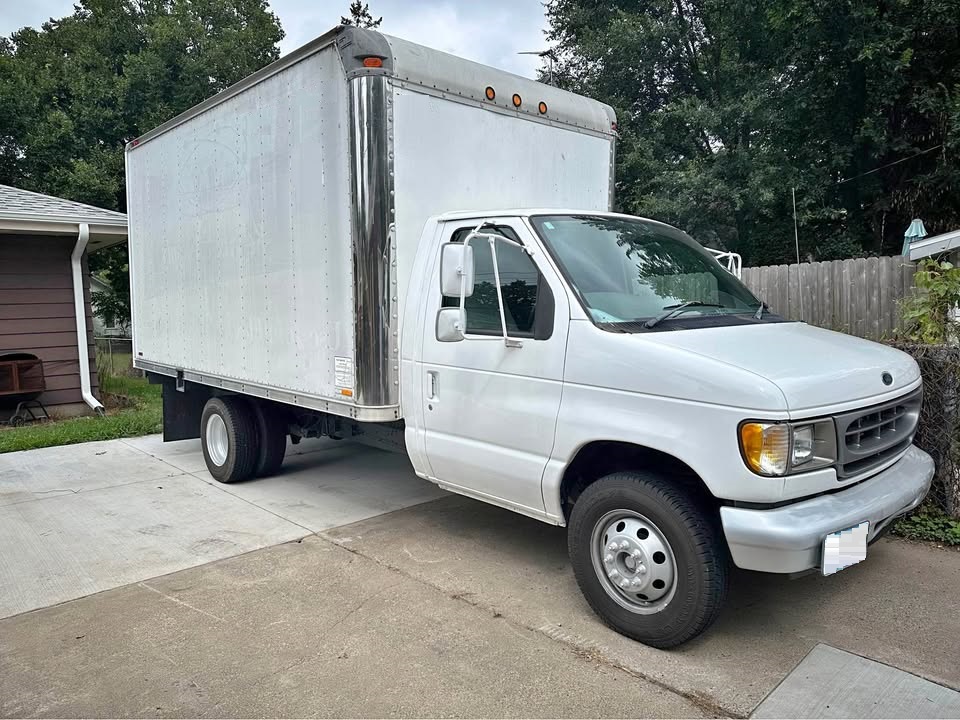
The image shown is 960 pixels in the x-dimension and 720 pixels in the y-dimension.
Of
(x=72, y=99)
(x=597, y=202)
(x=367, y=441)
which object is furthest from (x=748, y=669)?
(x=72, y=99)

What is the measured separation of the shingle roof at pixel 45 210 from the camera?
10.2 m

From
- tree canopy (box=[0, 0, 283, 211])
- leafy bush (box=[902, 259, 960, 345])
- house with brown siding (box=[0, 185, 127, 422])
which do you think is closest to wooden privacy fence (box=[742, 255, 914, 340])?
leafy bush (box=[902, 259, 960, 345])

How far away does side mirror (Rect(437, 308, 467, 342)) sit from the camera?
4035 millimetres

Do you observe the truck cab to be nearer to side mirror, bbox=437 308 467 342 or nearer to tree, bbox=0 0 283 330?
side mirror, bbox=437 308 467 342

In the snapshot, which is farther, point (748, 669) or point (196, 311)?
point (196, 311)

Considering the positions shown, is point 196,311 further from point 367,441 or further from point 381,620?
point 381,620

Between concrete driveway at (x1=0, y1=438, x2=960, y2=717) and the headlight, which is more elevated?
the headlight

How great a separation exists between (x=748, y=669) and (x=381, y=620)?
6.26 feet

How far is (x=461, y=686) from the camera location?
10.8 ft

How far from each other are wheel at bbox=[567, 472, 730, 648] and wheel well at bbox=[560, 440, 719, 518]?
11 centimetres

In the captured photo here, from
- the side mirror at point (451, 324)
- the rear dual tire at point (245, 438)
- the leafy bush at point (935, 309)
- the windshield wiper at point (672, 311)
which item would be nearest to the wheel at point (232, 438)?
the rear dual tire at point (245, 438)

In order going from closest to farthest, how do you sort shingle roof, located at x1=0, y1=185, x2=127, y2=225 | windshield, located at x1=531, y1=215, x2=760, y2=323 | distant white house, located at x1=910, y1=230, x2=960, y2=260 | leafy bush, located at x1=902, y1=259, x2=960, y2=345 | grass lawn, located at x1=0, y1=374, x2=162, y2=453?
windshield, located at x1=531, y1=215, x2=760, y2=323, leafy bush, located at x1=902, y1=259, x2=960, y2=345, distant white house, located at x1=910, y1=230, x2=960, y2=260, grass lawn, located at x1=0, y1=374, x2=162, y2=453, shingle roof, located at x1=0, y1=185, x2=127, y2=225

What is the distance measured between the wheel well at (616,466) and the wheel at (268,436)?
3.60 metres

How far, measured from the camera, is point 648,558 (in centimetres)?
348
